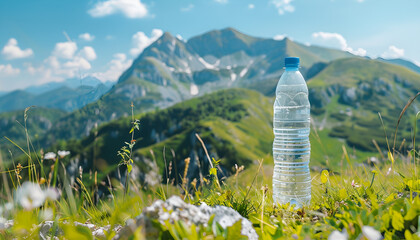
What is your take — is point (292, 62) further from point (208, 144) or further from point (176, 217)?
point (208, 144)

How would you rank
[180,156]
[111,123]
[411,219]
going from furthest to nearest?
[111,123] → [180,156] → [411,219]

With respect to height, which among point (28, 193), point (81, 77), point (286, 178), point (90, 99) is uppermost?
point (81, 77)

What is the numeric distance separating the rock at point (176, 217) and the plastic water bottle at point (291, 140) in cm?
221

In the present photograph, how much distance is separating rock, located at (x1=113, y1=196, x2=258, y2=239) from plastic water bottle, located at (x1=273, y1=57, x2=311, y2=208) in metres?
2.21

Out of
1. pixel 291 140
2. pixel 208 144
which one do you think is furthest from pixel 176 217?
pixel 208 144

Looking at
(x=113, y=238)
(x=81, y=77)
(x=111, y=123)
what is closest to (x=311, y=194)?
(x=113, y=238)

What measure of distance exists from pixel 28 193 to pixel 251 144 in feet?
523

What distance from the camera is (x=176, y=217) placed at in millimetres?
2303

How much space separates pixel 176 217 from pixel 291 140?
14.8 ft

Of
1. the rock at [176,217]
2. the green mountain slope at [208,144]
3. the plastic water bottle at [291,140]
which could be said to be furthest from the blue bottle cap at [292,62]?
the green mountain slope at [208,144]

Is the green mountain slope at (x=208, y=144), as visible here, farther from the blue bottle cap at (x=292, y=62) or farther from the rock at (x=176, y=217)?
the rock at (x=176, y=217)

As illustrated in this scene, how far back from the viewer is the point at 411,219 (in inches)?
96.2

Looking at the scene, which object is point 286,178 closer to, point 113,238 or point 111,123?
point 113,238

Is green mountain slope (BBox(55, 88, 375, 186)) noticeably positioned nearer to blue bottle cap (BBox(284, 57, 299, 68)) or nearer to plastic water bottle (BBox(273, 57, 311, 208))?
plastic water bottle (BBox(273, 57, 311, 208))
